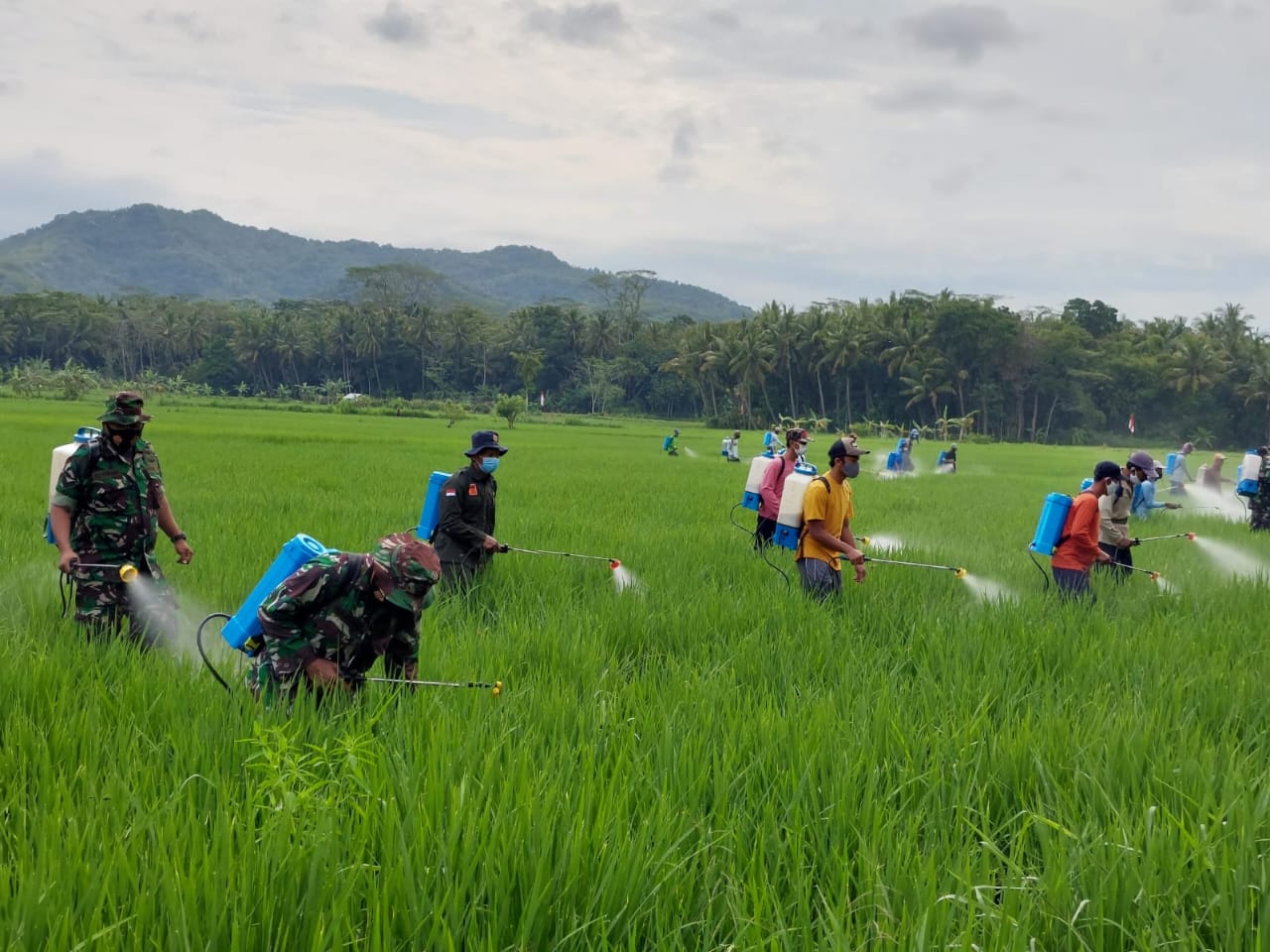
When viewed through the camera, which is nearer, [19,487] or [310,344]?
[19,487]

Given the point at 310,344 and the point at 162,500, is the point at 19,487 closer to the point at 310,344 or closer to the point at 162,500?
the point at 162,500

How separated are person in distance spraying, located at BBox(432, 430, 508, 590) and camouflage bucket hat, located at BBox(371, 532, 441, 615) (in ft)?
10.8

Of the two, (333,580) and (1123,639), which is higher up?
(333,580)

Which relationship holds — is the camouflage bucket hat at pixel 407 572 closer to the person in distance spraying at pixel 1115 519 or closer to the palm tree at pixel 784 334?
the person in distance spraying at pixel 1115 519

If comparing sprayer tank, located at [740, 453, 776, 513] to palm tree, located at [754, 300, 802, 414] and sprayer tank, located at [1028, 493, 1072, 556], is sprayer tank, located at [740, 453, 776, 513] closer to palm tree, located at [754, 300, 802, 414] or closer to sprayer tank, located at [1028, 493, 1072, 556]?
sprayer tank, located at [1028, 493, 1072, 556]

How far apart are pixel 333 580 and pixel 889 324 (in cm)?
6662

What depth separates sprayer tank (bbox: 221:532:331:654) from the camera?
11.0ft

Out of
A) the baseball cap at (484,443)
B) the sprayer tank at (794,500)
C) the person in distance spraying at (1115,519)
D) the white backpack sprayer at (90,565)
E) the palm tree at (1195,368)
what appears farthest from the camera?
the palm tree at (1195,368)

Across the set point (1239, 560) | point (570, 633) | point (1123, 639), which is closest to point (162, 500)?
point (570, 633)

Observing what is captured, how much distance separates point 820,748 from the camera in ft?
10.7

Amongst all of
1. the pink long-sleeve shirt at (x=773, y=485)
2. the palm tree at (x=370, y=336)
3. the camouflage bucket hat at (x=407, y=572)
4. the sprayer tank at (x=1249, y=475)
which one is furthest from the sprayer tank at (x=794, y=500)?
the palm tree at (x=370, y=336)

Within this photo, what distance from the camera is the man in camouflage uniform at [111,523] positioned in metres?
4.45

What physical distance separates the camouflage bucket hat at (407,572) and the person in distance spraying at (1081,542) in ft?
17.1

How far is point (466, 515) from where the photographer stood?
21.4ft
